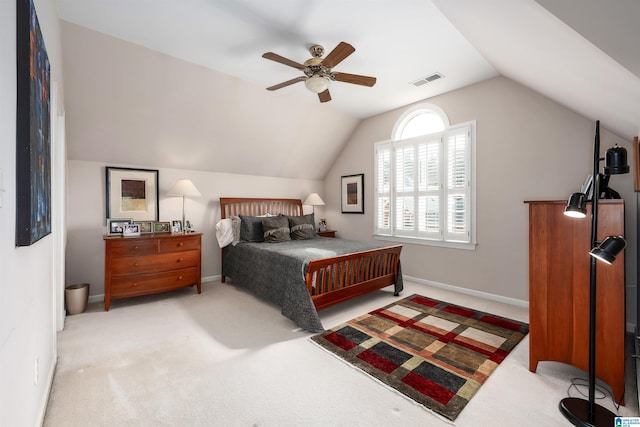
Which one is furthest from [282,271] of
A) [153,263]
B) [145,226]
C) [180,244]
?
[145,226]

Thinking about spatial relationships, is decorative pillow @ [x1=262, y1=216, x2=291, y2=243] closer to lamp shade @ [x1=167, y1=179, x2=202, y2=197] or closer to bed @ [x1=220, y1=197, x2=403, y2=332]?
bed @ [x1=220, y1=197, x2=403, y2=332]

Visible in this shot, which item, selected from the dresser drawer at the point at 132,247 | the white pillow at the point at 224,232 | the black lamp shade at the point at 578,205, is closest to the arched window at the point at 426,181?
the black lamp shade at the point at 578,205

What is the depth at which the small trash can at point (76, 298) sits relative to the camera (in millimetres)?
3164

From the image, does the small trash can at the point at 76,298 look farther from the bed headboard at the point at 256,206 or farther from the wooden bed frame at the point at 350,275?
the bed headboard at the point at 256,206

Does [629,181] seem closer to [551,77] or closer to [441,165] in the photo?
[551,77]

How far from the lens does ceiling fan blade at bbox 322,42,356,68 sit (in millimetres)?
2263

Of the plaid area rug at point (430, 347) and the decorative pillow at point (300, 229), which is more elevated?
the decorative pillow at point (300, 229)

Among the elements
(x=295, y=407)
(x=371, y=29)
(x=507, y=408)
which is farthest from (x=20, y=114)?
(x=507, y=408)

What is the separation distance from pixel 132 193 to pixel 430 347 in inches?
167

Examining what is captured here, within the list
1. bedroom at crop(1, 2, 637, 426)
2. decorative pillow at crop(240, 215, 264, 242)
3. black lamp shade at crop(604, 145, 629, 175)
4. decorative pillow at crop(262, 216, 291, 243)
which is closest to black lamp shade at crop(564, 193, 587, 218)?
black lamp shade at crop(604, 145, 629, 175)

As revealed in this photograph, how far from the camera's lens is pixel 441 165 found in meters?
4.18

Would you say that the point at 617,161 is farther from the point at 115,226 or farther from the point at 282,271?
the point at 115,226

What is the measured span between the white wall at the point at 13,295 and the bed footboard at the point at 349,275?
1980mm

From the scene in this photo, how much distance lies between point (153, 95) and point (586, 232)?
447 cm
